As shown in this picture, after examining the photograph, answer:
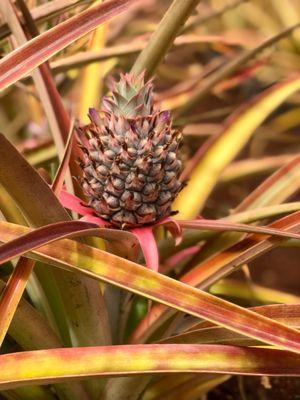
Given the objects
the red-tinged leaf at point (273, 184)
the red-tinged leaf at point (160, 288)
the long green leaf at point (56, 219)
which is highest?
the red-tinged leaf at point (273, 184)

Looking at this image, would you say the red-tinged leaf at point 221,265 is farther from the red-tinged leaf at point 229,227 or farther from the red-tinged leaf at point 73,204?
the red-tinged leaf at point 73,204

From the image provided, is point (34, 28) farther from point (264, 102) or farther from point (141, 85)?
point (264, 102)

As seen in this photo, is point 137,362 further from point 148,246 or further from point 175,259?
point 175,259

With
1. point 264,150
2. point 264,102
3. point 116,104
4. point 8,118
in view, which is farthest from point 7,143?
point 264,150

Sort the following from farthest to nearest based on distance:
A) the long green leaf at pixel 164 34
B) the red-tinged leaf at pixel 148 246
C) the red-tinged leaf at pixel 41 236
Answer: the long green leaf at pixel 164 34 < the red-tinged leaf at pixel 148 246 < the red-tinged leaf at pixel 41 236

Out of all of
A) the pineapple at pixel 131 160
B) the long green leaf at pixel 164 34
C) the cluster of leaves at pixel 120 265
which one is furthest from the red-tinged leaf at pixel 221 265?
the long green leaf at pixel 164 34

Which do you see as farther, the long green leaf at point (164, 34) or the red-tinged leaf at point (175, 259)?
the red-tinged leaf at point (175, 259)

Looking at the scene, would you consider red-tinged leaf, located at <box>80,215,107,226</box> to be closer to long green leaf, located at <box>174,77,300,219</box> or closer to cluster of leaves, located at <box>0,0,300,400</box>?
cluster of leaves, located at <box>0,0,300,400</box>
